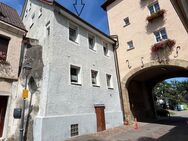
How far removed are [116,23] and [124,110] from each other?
925 centimetres

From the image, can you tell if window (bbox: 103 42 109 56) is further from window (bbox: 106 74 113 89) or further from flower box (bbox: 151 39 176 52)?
flower box (bbox: 151 39 176 52)

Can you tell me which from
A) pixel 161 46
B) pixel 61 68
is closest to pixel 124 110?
pixel 161 46

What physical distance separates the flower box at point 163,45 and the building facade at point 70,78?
418cm

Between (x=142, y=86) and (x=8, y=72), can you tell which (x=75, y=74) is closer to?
(x=8, y=72)

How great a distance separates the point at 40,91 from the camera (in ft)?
27.9

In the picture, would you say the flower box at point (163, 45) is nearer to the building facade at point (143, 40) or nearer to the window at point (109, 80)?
the building facade at point (143, 40)

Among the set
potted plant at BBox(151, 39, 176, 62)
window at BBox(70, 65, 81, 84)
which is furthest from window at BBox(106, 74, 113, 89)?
potted plant at BBox(151, 39, 176, 62)

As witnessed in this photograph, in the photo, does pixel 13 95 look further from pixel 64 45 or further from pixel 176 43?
pixel 176 43

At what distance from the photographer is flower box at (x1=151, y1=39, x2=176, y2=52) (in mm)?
11631

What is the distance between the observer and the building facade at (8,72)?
9.07m

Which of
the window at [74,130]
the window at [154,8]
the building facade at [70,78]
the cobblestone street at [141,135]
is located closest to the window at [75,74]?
the building facade at [70,78]

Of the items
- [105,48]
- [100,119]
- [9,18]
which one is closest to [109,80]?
[105,48]

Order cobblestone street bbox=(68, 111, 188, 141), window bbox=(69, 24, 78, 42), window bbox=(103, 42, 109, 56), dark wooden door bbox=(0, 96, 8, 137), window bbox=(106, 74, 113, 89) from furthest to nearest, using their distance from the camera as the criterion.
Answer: window bbox=(103, 42, 109, 56), window bbox=(106, 74, 113, 89), window bbox=(69, 24, 78, 42), dark wooden door bbox=(0, 96, 8, 137), cobblestone street bbox=(68, 111, 188, 141)

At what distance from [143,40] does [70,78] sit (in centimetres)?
800
